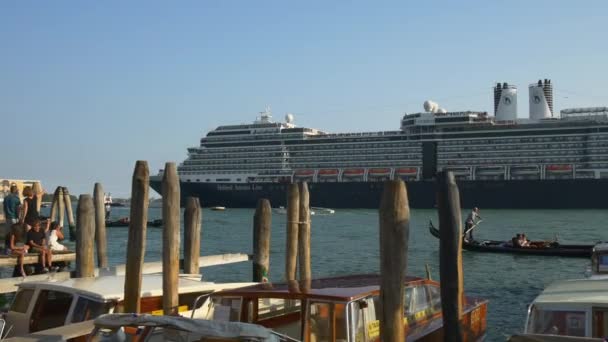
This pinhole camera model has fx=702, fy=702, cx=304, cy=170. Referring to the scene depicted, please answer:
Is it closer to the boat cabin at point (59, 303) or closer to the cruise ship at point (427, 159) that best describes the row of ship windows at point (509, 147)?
the cruise ship at point (427, 159)

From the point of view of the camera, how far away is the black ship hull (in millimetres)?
60250

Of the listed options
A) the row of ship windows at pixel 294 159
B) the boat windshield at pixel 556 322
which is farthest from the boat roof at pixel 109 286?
the row of ship windows at pixel 294 159

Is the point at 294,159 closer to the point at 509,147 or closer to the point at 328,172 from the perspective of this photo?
the point at 328,172

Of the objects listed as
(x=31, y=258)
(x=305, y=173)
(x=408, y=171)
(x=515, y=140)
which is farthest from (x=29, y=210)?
(x=515, y=140)

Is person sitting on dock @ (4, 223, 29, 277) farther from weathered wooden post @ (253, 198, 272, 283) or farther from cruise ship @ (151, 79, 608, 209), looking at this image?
cruise ship @ (151, 79, 608, 209)

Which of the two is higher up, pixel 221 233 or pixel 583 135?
pixel 583 135

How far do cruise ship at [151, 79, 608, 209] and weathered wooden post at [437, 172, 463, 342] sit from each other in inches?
2160

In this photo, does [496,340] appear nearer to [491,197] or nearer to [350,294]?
[350,294]

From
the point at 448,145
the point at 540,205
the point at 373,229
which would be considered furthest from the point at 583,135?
the point at 373,229

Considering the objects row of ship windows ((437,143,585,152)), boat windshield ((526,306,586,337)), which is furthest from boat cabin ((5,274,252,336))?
row of ship windows ((437,143,585,152))

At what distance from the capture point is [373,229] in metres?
39.9

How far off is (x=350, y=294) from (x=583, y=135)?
2398 inches

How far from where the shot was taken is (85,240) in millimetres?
10914

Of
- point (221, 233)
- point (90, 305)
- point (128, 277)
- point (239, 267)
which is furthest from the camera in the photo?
point (221, 233)
